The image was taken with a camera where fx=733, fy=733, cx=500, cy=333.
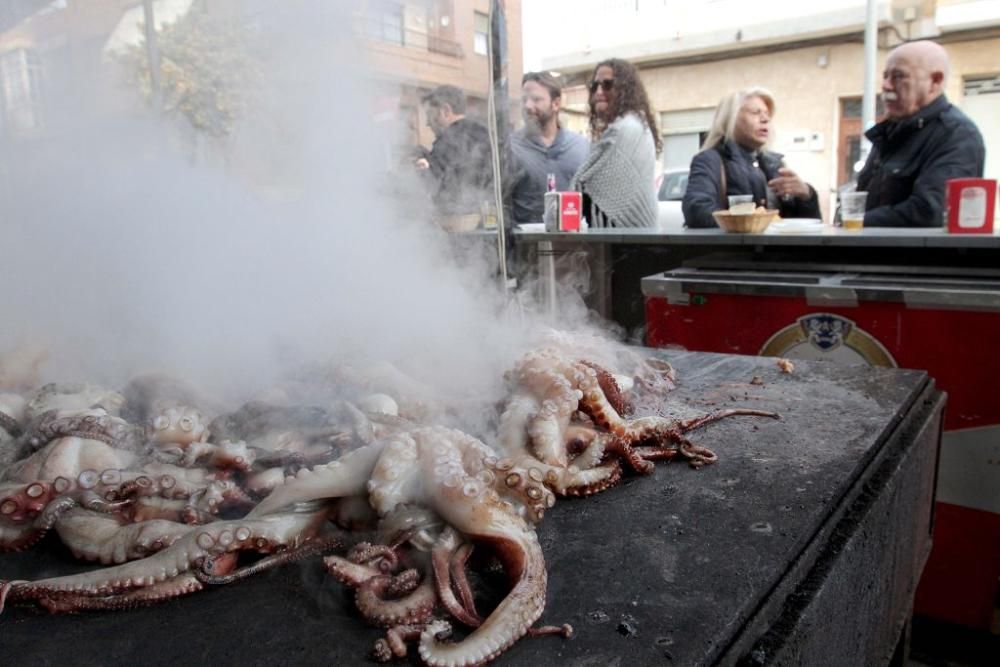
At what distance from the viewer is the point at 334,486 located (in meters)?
1.44

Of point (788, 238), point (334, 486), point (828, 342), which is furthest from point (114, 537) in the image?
point (788, 238)

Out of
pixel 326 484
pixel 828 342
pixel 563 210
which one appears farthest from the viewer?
pixel 563 210

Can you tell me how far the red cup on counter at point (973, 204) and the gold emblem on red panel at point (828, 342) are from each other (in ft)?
2.28

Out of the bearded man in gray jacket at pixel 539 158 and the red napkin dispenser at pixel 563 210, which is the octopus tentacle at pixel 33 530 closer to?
the red napkin dispenser at pixel 563 210

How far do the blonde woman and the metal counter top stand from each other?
1.13 feet

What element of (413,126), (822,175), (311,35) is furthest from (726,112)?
(822,175)

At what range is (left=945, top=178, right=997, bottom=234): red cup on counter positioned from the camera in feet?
11.7

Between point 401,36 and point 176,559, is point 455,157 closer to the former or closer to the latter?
point 401,36

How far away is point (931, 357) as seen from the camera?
11.3 feet

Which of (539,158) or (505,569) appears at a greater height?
(539,158)

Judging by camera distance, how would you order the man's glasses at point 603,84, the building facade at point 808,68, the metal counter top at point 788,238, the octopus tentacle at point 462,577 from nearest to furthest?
the octopus tentacle at point 462,577 → the metal counter top at point 788,238 → the man's glasses at point 603,84 → the building facade at point 808,68

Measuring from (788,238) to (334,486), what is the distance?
3.30m

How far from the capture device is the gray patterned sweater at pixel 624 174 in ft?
17.1

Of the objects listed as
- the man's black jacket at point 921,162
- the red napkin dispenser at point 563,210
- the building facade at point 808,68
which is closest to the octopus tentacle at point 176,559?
the red napkin dispenser at point 563,210
